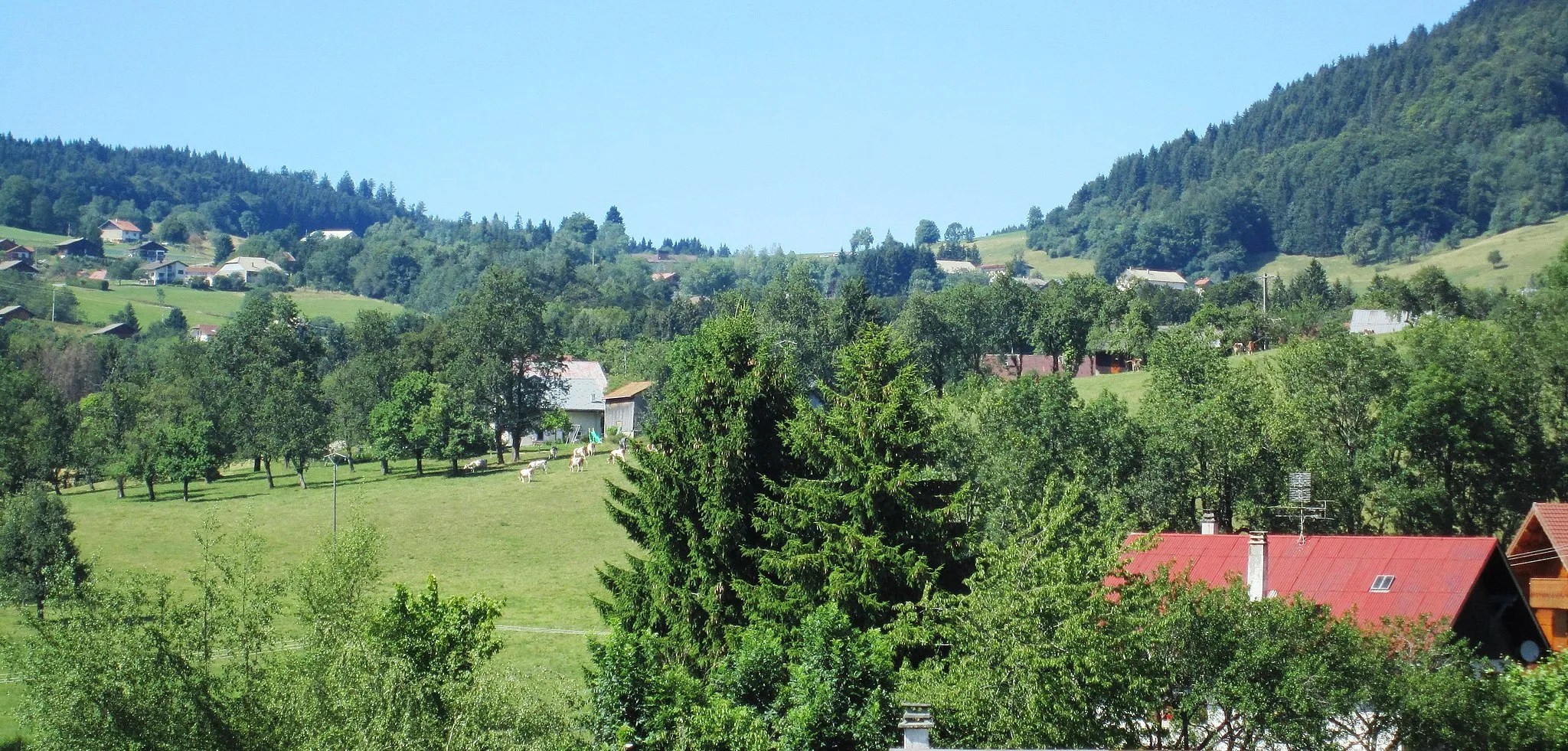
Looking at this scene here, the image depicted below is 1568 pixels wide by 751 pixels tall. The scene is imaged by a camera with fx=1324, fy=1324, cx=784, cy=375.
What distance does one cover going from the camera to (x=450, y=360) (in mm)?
94062

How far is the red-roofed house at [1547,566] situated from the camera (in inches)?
1293

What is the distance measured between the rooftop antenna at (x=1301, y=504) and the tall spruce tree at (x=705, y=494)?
1558cm

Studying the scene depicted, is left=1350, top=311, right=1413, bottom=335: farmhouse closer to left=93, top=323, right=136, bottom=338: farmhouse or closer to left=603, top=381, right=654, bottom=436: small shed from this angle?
left=603, top=381, right=654, bottom=436: small shed

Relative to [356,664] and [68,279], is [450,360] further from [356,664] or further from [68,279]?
[68,279]

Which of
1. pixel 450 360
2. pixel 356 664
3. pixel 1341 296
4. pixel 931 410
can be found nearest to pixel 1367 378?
pixel 931 410

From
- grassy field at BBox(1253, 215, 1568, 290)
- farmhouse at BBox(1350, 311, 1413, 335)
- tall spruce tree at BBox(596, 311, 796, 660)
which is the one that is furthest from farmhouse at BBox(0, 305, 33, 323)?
grassy field at BBox(1253, 215, 1568, 290)

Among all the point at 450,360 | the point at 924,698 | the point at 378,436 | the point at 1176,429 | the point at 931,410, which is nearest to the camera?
the point at 924,698

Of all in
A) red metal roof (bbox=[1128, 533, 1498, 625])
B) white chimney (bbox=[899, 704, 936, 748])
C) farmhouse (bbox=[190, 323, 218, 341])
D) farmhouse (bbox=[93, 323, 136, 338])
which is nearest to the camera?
white chimney (bbox=[899, 704, 936, 748])

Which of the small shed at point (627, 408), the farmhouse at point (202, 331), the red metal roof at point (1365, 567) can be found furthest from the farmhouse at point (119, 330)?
the red metal roof at point (1365, 567)

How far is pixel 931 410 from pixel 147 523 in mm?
43094

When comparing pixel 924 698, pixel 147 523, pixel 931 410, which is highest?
pixel 931 410

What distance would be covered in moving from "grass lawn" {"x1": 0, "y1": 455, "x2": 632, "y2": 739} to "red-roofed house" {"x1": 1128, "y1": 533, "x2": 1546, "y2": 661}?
18480mm

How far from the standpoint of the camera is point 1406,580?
29875 mm

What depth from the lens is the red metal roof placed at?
29219 millimetres
